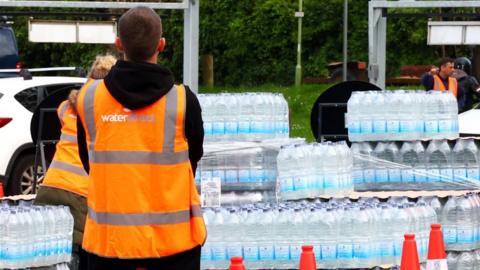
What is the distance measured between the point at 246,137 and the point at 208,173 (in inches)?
22.2

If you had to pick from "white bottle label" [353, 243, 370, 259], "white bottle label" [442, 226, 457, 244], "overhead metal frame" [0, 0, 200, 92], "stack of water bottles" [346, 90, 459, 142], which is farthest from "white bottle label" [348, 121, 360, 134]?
"overhead metal frame" [0, 0, 200, 92]

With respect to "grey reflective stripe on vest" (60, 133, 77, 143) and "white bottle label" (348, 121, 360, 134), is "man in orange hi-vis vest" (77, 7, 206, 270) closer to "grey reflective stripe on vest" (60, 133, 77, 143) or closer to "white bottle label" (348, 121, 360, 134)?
"grey reflective stripe on vest" (60, 133, 77, 143)

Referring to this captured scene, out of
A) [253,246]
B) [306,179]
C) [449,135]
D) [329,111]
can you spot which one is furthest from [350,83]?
[253,246]

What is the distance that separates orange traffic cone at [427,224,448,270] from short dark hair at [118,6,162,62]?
3613mm

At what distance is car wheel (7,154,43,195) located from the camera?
17141 mm

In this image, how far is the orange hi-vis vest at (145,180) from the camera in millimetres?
6754

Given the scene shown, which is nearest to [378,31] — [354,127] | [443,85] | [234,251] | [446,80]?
[443,85]

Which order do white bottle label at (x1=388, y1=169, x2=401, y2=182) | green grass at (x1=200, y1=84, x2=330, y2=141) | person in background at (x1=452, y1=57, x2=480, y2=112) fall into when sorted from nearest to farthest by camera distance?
white bottle label at (x1=388, y1=169, x2=401, y2=182) → person in background at (x1=452, y1=57, x2=480, y2=112) → green grass at (x1=200, y1=84, x2=330, y2=141)

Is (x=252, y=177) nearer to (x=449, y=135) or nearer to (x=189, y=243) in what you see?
(x=449, y=135)

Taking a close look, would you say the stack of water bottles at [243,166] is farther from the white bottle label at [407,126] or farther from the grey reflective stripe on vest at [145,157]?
the grey reflective stripe on vest at [145,157]

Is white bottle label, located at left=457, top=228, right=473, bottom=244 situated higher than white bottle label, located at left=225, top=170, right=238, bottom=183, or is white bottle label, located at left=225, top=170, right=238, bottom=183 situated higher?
white bottle label, located at left=225, top=170, right=238, bottom=183

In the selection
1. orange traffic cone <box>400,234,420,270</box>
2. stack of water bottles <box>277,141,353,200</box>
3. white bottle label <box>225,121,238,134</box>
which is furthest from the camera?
white bottle label <box>225,121,238,134</box>

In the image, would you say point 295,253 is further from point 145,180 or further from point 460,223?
point 145,180

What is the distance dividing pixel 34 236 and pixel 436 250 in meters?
2.82
